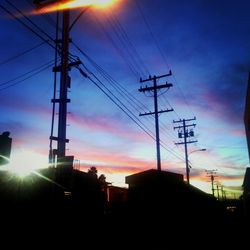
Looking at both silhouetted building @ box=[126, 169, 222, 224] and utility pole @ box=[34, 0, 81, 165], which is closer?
utility pole @ box=[34, 0, 81, 165]

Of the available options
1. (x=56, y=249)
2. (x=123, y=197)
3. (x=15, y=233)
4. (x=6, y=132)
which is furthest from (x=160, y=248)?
(x=123, y=197)

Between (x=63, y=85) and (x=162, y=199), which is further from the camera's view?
(x=162, y=199)

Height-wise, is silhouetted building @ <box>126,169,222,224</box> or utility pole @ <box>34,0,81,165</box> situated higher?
utility pole @ <box>34,0,81,165</box>

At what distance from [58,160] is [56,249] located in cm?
423

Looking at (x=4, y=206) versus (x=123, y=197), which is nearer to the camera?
(x=4, y=206)

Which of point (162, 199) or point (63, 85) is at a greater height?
point (63, 85)

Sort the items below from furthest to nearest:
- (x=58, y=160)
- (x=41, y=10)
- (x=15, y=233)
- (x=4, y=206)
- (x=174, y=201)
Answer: (x=174, y=201) → (x=4, y=206) → (x=15, y=233) → (x=41, y=10) → (x=58, y=160)

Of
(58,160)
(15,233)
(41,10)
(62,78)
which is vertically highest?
(41,10)

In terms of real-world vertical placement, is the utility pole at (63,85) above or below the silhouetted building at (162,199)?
above

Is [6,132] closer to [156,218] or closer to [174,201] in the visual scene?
[156,218]

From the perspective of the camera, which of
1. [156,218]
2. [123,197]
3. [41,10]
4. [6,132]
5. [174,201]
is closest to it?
[41,10]

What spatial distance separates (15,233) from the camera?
1420cm

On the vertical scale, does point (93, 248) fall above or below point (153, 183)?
below

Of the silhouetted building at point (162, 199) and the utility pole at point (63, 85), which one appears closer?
the utility pole at point (63, 85)
